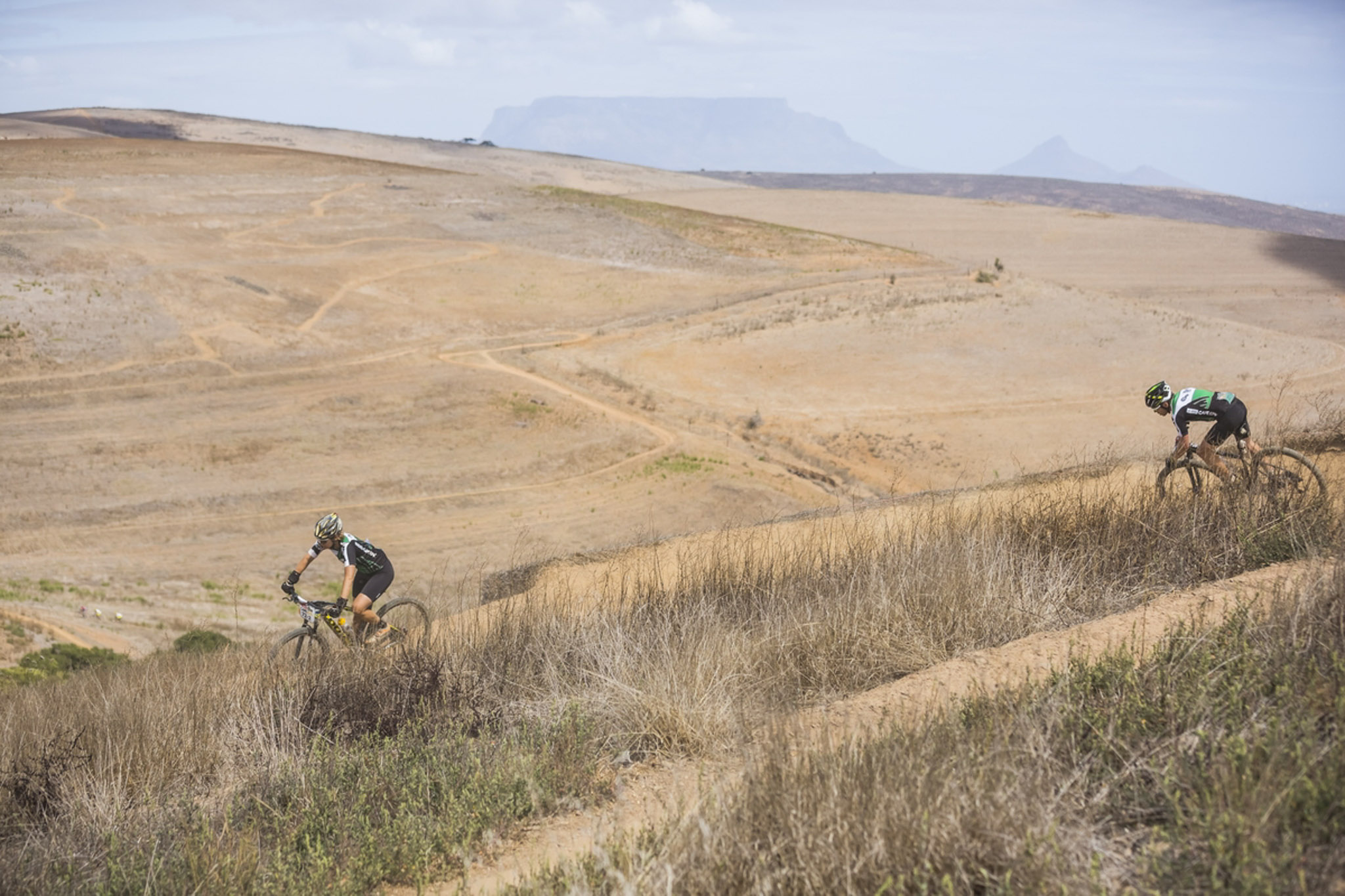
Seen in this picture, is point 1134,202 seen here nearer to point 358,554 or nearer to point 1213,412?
point 1213,412

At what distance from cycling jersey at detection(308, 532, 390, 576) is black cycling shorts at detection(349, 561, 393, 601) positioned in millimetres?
35

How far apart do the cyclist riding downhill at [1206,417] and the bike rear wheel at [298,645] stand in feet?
29.2

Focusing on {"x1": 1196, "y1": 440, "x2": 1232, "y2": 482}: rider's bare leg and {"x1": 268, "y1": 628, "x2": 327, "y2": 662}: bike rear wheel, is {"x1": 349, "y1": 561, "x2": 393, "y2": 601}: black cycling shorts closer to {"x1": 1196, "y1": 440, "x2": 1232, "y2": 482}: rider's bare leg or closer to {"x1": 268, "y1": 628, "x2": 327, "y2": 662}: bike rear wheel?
{"x1": 268, "y1": 628, "x2": 327, "y2": 662}: bike rear wheel

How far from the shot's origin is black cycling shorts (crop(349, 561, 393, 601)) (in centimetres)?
1078

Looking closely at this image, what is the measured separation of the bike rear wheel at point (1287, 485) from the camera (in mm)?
7641

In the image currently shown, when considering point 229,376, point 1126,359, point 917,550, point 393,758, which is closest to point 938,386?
point 1126,359

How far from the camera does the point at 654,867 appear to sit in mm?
3607

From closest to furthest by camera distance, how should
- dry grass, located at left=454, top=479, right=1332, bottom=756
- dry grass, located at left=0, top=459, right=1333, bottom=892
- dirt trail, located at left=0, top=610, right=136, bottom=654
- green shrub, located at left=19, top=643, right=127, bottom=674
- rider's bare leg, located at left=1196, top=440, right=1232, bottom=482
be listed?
1. dry grass, located at left=0, top=459, right=1333, bottom=892
2. dry grass, located at left=454, top=479, right=1332, bottom=756
3. rider's bare leg, located at left=1196, top=440, right=1232, bottom=482
4. green shrub, located at left=19, top=643, right=127, bottom=674
5. dirt trail, located at left=0, top=610, right=136, bottom=654

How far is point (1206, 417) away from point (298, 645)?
385 inches

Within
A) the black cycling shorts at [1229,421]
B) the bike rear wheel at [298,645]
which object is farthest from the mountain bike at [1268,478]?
the bike rear wheel at [298,645]

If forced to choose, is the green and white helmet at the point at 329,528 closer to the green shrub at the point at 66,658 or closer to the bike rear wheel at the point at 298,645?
the bike rear wheel at the point at 298,645

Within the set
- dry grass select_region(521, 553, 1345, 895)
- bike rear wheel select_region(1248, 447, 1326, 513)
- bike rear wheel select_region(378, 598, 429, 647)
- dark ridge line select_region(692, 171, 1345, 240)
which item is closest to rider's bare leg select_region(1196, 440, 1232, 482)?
bike rear wheel select_region(1248, 447, 1326, 513)

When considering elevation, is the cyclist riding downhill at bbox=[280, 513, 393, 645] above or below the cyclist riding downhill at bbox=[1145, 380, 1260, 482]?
below

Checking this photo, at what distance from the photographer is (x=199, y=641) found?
51.7 ft
